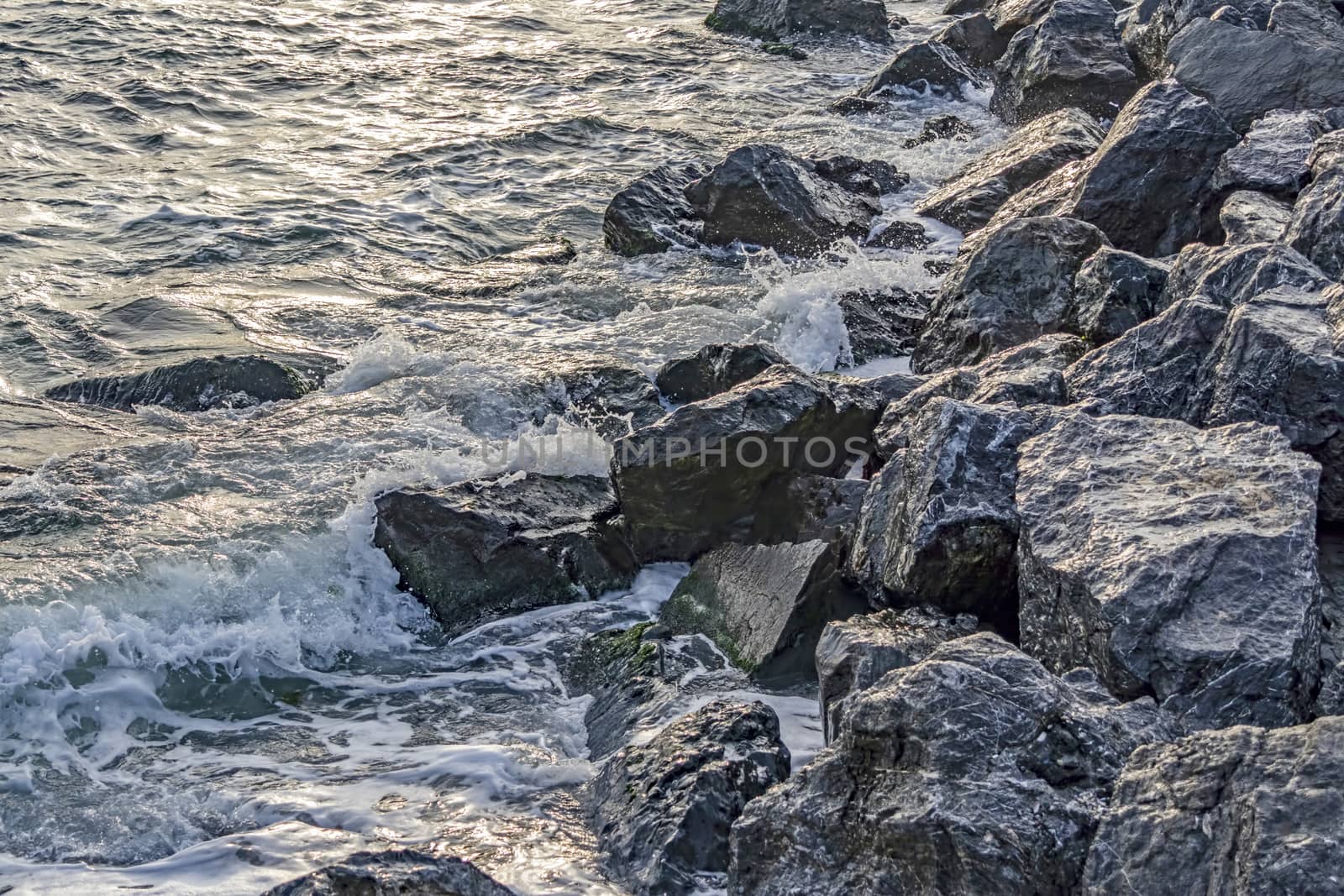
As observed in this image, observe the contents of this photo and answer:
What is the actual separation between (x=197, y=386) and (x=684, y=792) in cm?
536

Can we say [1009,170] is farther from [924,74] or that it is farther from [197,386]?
[197,386]

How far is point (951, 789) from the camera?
11.6 feet

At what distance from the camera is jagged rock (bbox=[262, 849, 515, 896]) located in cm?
345

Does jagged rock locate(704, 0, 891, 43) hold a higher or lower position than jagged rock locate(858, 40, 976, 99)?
higher

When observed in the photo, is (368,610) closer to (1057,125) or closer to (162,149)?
(1057,125)

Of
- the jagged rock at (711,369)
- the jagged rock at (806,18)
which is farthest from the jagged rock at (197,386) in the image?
the jagged rock at (806,18)

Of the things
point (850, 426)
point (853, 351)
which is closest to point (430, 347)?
point (853, 351)

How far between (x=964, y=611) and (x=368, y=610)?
298 cm

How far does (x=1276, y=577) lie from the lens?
161 inches

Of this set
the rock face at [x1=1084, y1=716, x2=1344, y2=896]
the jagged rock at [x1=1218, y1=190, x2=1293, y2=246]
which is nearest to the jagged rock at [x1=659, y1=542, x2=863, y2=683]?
the rock face at [x1=1084, y1=716, x2=1344, y2=896]

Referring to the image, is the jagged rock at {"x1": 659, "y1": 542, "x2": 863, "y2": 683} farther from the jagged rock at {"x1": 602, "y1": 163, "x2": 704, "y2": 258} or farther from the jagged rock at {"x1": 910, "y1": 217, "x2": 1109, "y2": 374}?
the jagged rock at {"x1": 602, "y1": 163, "x2": 704, "y2": 258}

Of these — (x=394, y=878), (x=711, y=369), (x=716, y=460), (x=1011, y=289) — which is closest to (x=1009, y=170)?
(x=1011, y=289)

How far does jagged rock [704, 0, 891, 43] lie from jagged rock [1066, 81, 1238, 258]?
9.40 m

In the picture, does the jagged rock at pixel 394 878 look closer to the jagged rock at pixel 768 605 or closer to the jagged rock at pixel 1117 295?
the jagged rock at pixel 768 605
